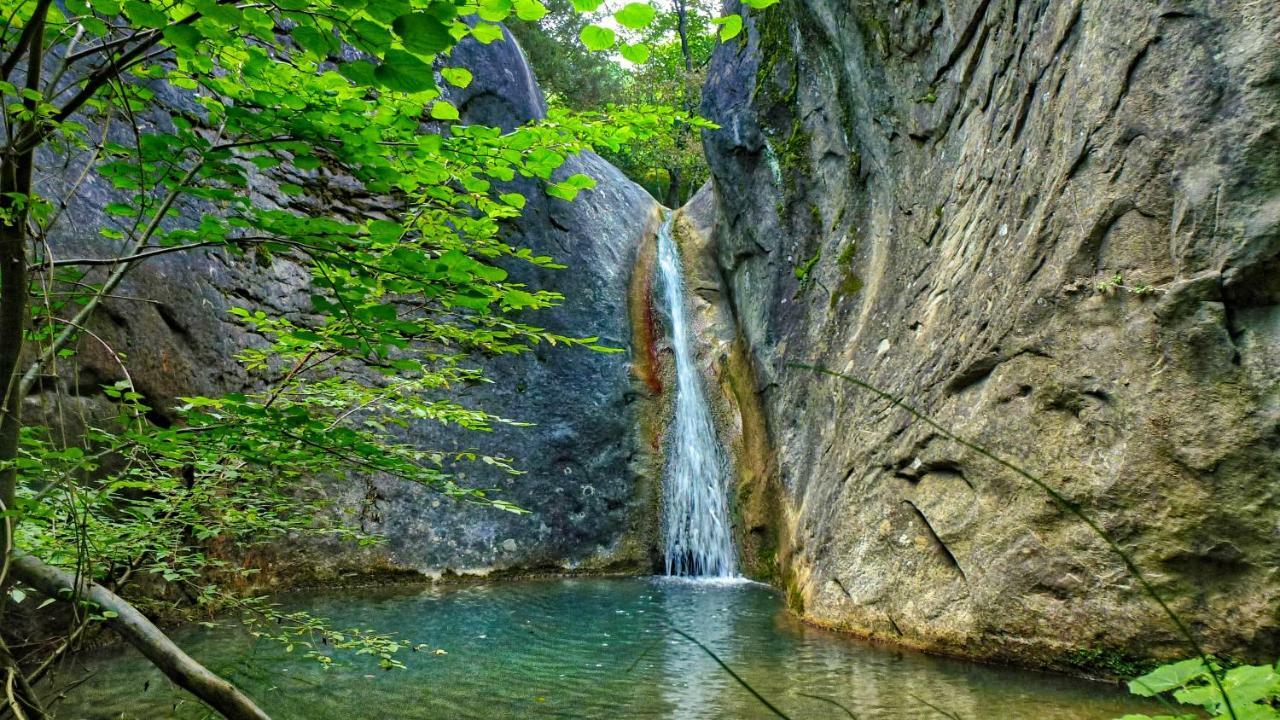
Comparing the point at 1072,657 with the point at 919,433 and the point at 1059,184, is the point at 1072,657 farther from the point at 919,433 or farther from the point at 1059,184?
the point at 1059,184

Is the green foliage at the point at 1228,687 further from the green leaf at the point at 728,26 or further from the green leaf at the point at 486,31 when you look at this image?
the green leaf at the point at 486,31

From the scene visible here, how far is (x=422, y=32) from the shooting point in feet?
4.71

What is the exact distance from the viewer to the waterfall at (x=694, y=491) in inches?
423

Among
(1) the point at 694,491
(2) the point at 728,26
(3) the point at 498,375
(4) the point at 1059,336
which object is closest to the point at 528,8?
(2) the point at 728,26

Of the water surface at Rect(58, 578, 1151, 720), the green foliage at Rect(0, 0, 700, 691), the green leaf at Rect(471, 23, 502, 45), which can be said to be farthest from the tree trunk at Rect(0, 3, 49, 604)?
the water surface at Rect(58, 578, 1151, 720)

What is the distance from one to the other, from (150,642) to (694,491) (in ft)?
30.8

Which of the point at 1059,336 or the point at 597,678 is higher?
the point at 1059,336

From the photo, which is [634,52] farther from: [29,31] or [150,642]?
[150,642]

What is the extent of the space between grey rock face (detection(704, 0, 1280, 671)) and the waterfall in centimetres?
307

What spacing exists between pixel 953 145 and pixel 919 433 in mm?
2537

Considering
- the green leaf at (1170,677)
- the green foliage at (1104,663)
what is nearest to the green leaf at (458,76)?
the green leaf at (1170,677)

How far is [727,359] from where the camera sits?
11.6 metres

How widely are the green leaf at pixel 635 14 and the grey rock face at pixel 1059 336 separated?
3.67m

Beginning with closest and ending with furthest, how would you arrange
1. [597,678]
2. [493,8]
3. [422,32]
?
[422,32] < [493,8] < [597,678]
